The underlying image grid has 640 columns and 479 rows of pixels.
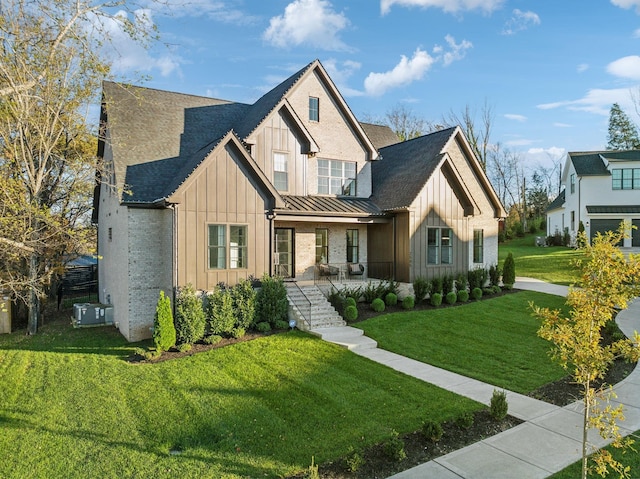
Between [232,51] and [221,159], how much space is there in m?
3.93

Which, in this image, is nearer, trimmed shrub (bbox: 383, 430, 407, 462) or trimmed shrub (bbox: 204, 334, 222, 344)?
trimmed shrub (bbox: 383, 430, 407, 462)

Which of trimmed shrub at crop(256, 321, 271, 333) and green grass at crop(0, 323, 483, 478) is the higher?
trimmed shrub at crop(256, 321, 271, 333)

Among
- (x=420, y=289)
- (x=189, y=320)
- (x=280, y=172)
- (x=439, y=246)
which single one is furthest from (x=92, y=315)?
(x=439, y=246)

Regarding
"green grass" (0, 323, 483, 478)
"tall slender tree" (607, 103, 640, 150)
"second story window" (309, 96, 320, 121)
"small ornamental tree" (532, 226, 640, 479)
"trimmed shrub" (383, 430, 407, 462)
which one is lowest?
"green grass" (0, 323, 483, 478)

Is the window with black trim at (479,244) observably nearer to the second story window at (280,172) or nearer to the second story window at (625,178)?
the second story window at (280,172)

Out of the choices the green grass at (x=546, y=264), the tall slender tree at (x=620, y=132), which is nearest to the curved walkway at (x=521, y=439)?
the green grass at (x=546, y=264)

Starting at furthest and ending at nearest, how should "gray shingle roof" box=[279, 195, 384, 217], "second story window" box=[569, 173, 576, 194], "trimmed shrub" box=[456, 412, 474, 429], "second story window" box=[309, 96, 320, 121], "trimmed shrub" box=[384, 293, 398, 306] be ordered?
1. "second story window" box=[569, 173, 576, 194]
2. "second story window" box=[309, 96, 320, 121]
3. "gray shingle roof" box=[279, 195, 384, 217]
4. "trimmed shrub" box=[384, 293, 398, 306]
5. "trimmed shrub" box=[456, 412, 474, 429]

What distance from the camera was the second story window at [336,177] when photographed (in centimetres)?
1856

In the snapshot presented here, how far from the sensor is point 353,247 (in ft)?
62.5

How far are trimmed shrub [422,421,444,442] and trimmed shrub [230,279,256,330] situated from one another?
753cm

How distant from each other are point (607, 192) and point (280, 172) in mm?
29267

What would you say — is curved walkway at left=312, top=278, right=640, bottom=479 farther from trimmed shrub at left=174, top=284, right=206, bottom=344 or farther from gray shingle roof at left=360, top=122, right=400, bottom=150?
gray shingle roof at left=360, top=122, right=400, bottom=150

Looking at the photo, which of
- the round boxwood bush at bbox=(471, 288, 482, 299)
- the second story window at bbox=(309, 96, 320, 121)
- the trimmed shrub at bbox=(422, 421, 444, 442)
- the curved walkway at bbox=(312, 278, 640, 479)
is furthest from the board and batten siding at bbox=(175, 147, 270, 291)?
the round boxwood bush at bbox=(471, 288, 482, 299)

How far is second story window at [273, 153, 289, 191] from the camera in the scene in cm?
1705
